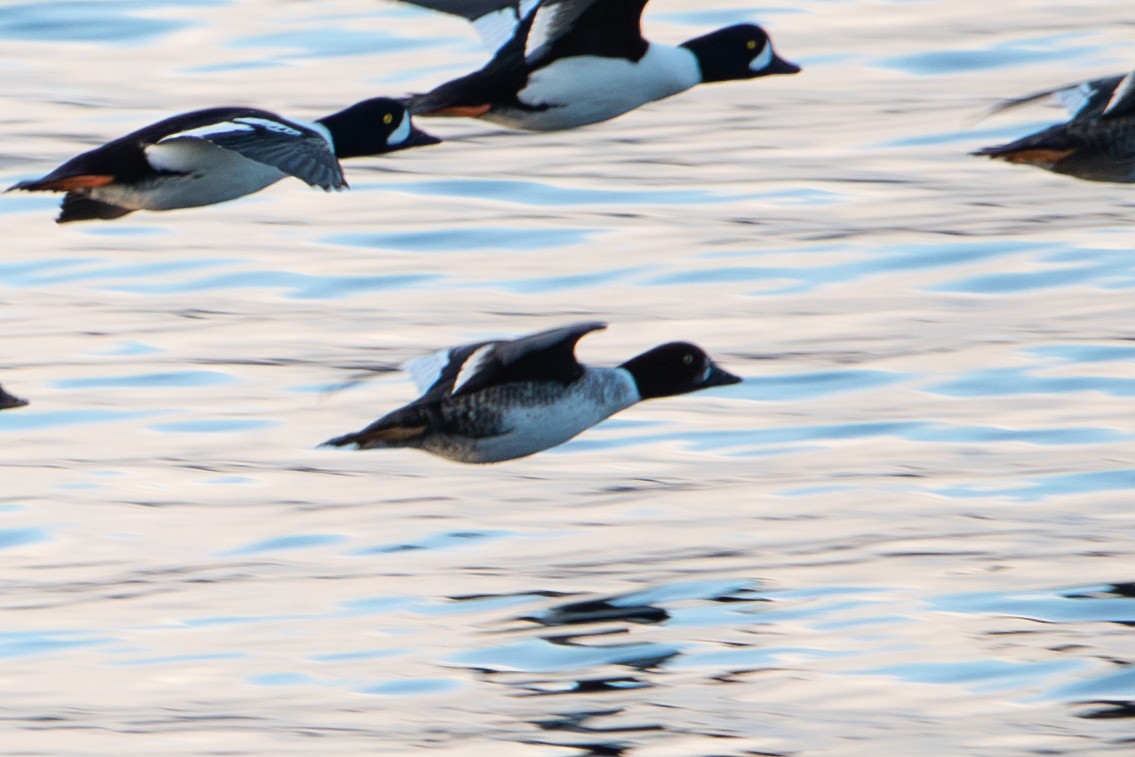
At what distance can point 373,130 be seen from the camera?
1266 cm

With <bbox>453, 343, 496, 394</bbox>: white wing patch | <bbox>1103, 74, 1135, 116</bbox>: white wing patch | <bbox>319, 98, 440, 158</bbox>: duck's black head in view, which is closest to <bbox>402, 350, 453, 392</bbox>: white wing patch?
<bbox>453, 343, 496, 394</bbox>: white wing patch

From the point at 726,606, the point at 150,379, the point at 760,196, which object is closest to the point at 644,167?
the point at 760,196

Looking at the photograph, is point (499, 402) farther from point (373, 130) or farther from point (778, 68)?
point (778, 68)

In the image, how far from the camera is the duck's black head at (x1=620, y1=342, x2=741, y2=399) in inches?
496

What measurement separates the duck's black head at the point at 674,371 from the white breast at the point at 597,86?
121cm

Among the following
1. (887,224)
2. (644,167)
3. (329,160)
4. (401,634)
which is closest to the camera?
(329,160)

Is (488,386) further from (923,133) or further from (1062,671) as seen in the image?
(923,133)

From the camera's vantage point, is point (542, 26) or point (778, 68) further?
point (778, 68)

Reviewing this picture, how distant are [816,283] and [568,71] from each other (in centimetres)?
702

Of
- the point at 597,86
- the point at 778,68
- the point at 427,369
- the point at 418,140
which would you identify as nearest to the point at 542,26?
the point at 597,86

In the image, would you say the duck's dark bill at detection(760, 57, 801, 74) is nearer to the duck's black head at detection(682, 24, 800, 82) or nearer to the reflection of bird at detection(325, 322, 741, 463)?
the duck's black head at detection(682, 24, 800, 82)

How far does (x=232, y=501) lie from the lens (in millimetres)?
Answer: 16266

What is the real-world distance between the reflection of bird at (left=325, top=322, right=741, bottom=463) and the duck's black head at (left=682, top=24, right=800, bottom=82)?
2.31 meters

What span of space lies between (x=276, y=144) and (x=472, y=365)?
1.32m
